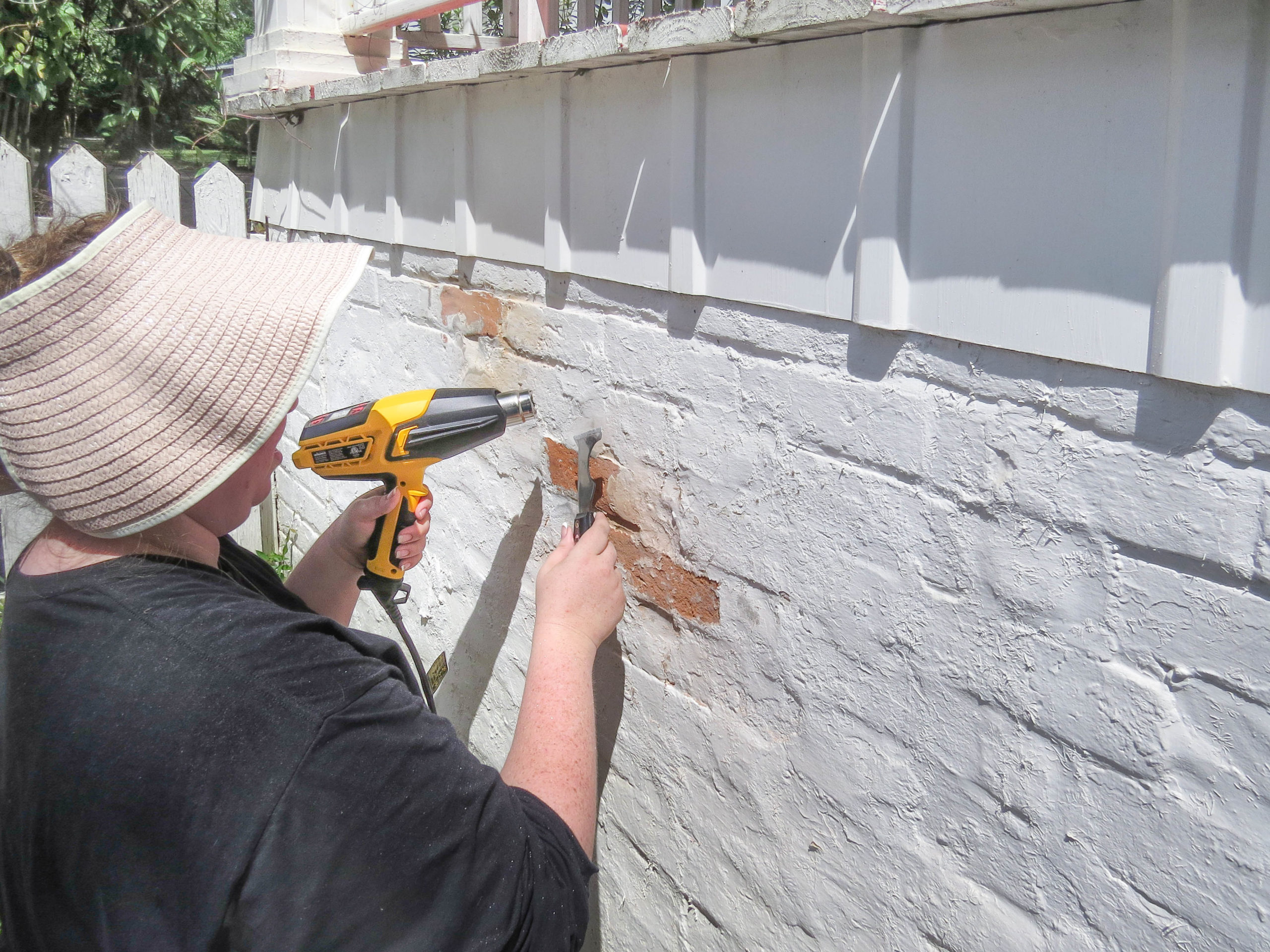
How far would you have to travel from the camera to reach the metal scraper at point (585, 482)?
2.04 metres

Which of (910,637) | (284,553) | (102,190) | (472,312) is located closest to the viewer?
(910,637)

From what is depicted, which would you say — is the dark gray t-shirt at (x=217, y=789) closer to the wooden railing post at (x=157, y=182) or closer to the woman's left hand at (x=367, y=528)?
Result: the woman's left hand at (x=367, y=528)

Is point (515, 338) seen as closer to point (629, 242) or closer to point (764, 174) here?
point (629, 242)

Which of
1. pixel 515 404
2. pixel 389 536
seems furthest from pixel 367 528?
pixel 515 404

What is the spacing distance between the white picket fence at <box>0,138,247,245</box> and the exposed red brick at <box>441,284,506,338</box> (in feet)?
4.36

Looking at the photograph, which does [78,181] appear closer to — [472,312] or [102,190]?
[102,190]

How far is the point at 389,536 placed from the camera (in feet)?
6.85

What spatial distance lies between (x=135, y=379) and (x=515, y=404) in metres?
0.89

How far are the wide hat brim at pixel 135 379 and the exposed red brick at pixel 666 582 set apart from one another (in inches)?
34.8

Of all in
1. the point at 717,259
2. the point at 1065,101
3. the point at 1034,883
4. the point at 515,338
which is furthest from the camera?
the point at 515,338

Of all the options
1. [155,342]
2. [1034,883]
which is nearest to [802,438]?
[1034,883]

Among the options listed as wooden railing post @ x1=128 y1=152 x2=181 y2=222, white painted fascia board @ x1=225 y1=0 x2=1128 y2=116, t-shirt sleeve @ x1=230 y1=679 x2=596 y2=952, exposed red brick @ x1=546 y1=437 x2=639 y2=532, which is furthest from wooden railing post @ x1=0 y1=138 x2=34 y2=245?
t-shirt sleeve @ x1=230 y1=679 x2=596 y2=952

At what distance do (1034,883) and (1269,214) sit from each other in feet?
2.94

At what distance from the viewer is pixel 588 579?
1.86m
